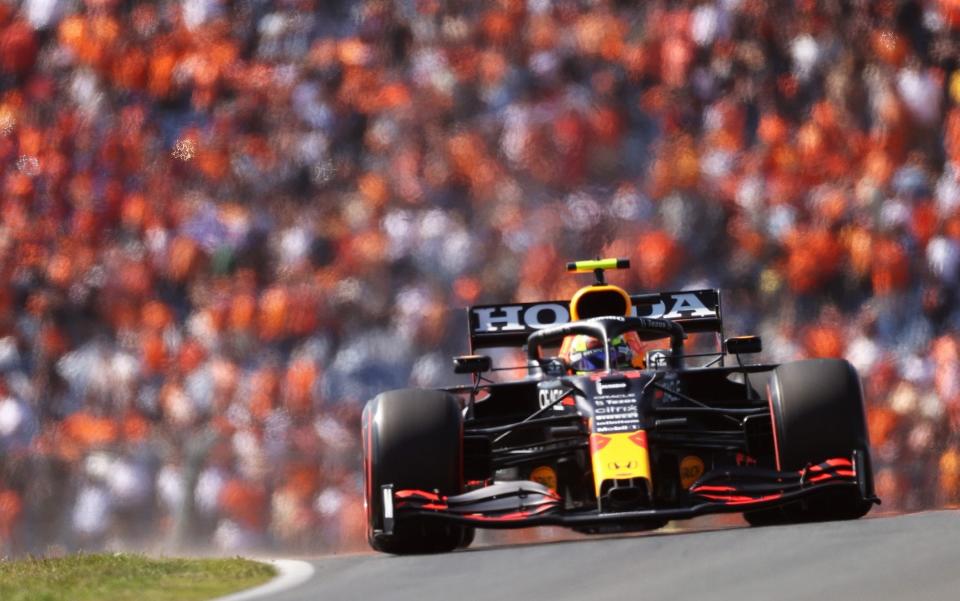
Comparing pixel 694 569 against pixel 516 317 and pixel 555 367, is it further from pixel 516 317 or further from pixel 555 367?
pixel 516 317

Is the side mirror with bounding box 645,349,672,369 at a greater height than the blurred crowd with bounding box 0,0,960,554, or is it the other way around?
the blurred crowd with bounding box 0,0,960,554

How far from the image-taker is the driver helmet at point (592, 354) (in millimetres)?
Result: 9703

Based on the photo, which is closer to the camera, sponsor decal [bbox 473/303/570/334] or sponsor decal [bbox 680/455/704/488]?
sponsor decal [bbox 680/455/704/488]

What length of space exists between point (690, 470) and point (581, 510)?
3.32 ft

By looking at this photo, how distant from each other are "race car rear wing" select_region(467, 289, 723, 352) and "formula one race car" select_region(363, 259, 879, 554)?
3.39ft

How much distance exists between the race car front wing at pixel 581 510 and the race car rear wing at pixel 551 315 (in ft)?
7.30

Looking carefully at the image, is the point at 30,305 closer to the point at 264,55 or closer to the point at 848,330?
the point at 264,55

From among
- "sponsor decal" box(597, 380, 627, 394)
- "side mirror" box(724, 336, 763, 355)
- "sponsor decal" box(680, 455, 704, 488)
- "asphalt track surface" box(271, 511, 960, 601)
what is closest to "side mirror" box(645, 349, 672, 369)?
"side mirror" box(724, 336, 763, 355)

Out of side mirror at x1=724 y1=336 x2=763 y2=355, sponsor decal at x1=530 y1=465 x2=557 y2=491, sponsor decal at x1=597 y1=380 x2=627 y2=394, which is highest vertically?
side mirror at x1=724 y1=336 x2=763 y2=355

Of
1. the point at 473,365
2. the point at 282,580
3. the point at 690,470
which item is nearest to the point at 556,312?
the point at 473,365

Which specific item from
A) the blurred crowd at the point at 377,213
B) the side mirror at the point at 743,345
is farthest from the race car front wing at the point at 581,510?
the blurred crowd at the point at 377,213

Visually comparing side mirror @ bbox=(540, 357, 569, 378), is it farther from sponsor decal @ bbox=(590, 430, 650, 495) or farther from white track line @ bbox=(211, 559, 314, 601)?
white track line @ bbox=(211, 559, 314, 601)

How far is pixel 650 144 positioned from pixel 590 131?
1.55 ft

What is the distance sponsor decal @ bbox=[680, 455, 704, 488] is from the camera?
9.11 m
